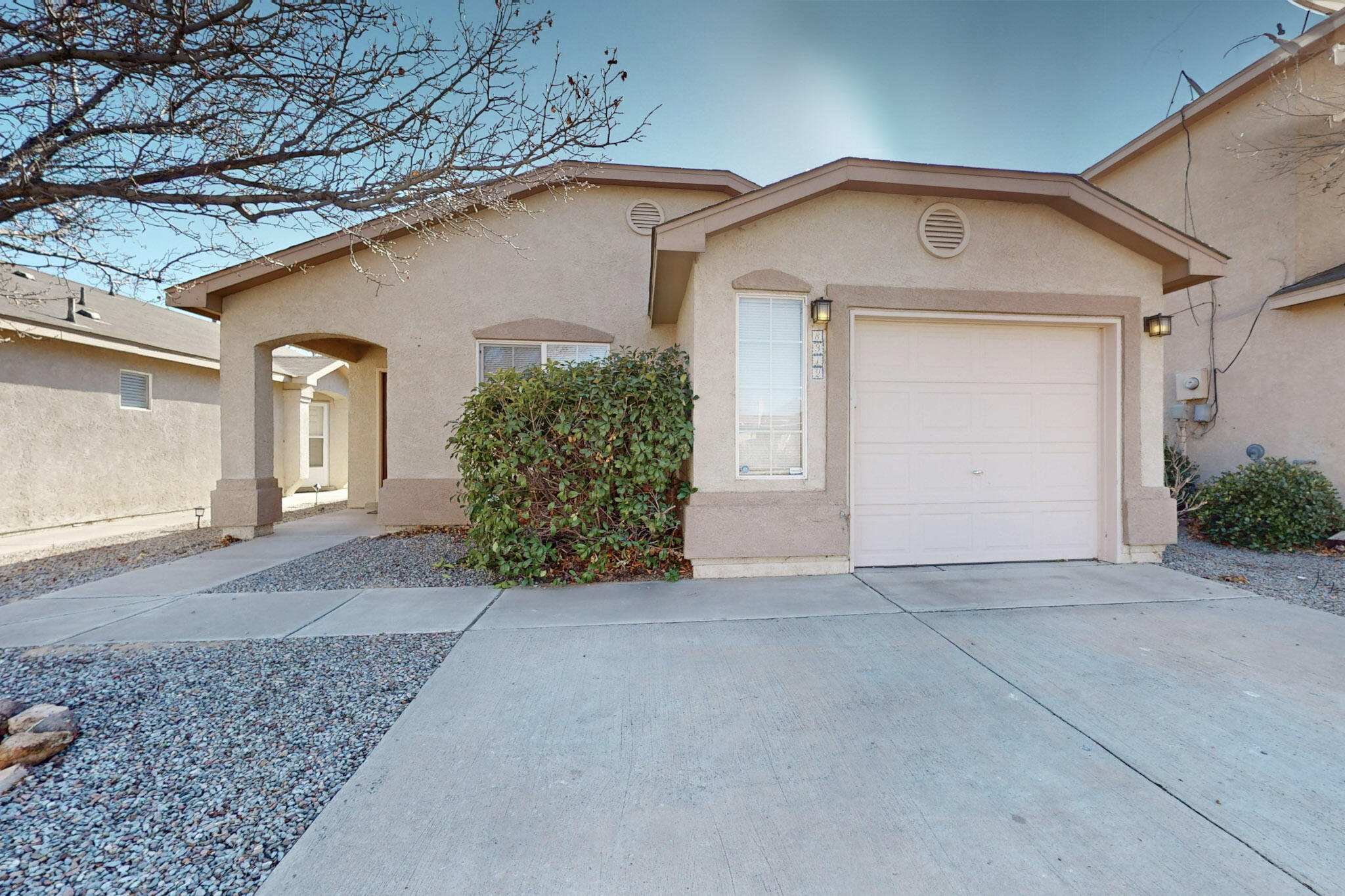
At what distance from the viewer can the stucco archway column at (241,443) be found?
7.62 metres

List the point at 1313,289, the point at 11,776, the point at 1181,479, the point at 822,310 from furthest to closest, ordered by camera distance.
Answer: the point at 1181,479 < the point at 1313,289 < the point at 822,310 < the point at 11,776

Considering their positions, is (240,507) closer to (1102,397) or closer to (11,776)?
(11,776)

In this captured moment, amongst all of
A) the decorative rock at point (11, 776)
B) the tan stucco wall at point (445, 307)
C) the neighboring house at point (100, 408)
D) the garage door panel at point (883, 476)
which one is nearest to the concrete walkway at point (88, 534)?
the neighboring house at point (100, 408)

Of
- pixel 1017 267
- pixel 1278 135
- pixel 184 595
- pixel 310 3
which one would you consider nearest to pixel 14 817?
pixel 184 595

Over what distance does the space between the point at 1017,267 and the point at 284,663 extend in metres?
6.85

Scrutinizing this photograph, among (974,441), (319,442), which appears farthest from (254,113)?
(319,442)

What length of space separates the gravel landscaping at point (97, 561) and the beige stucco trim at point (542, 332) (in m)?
4.54

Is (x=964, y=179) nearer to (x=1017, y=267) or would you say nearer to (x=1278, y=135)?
(x=1017, y=267)

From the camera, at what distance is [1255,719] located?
2.66m

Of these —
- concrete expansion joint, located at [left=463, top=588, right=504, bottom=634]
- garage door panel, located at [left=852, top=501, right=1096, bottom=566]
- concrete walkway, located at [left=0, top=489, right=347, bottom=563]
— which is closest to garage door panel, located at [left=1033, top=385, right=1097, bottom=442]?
garage door panel, located at [left=852, top=501, right=1096, bottom=566]

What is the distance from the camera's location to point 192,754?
2.45 meters

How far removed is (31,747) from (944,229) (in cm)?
704

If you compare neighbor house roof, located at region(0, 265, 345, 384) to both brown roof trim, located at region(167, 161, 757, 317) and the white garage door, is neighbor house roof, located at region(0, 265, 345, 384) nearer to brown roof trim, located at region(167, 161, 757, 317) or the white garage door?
brown roof trim, located at region(167, 161, 757, 317)

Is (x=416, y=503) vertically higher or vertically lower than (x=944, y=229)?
lower
